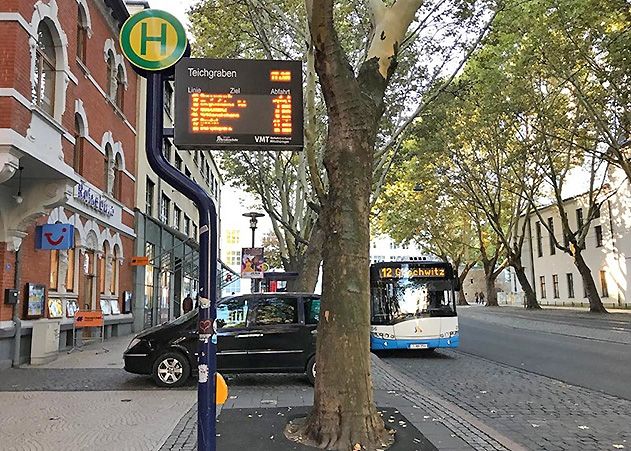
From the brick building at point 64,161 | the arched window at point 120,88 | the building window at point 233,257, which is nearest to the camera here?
the brick building at point 64,161

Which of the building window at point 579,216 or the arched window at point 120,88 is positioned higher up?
the arched window at point 120,88

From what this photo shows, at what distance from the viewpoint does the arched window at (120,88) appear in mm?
21998

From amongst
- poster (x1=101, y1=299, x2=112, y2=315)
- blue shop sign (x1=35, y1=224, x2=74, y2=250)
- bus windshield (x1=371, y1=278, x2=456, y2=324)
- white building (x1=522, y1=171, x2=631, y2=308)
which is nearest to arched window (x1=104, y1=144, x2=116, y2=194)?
poster (x1=101, y1=299, x2=112, y2=315)

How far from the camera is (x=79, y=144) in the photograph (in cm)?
1772

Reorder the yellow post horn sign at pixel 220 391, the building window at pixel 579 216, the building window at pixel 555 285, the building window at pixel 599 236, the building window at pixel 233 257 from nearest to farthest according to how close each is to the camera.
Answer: the yellow post horn sign at pixel 220 391 → the building window at pixel 599 236 → the building window at pixel 579 216 → the building window at pixel 555 285 → the building window at pixel 233 257

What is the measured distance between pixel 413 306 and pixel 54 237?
902cm

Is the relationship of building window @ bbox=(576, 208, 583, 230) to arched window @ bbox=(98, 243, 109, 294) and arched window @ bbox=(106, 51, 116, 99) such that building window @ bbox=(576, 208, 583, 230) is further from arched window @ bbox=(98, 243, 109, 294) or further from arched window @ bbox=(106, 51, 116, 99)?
arched window @ bbox=(98, 243, 109, 294)

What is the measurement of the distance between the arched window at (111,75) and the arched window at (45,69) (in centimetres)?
626

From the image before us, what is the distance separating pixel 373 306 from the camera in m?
16.0

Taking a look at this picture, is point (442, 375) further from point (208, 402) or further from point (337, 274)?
point (208, 402)

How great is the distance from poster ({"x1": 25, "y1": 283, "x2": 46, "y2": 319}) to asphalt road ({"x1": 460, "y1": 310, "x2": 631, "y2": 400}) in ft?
36.5

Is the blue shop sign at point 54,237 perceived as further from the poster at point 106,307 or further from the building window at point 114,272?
the building window at point 114,272

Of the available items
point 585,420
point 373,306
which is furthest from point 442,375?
point 585,420

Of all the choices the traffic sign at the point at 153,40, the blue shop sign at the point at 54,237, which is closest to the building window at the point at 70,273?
the blue shop sign at the point at 54,237
